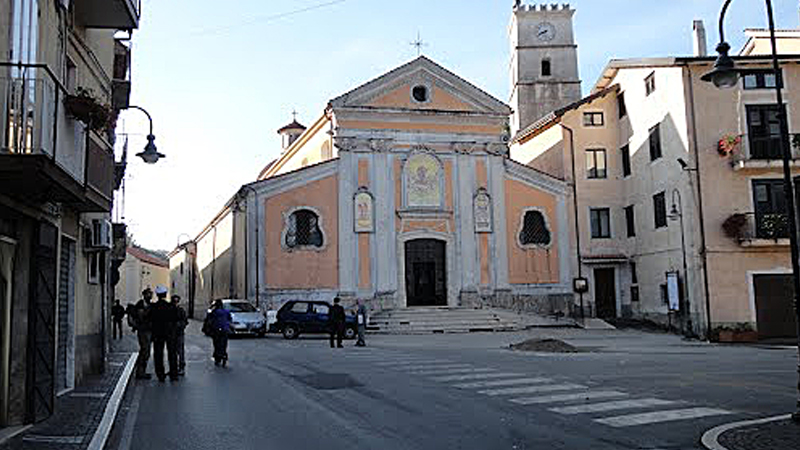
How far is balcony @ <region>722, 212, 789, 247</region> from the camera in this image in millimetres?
27109

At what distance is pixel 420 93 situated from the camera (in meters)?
36.9

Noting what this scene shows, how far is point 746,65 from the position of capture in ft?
89.2

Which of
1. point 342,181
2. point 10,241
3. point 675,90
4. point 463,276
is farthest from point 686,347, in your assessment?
point 10,241

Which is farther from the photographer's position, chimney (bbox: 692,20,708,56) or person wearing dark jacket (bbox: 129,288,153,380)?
chimney (bbox: 692,20,708,56)

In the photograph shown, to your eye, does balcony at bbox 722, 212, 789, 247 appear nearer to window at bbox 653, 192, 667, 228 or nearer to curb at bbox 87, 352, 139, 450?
window at bbox 653, 192, 667, 228

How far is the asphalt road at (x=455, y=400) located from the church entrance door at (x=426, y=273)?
15.0 m

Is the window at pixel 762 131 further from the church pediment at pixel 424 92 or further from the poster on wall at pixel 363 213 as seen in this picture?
the poster on wall at pixel 363 213

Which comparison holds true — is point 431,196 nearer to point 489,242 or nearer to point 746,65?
point 489,242

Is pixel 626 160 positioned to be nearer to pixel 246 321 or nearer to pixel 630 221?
pixel 630 221

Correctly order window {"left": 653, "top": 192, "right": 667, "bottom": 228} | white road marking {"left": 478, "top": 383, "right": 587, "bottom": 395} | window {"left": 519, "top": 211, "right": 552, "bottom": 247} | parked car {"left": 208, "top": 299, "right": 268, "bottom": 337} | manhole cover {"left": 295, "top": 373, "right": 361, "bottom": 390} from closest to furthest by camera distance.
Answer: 1. white road marking {"left": 478, "top": 383, "right": 587, "bottom": 395}
2. manhole cover {"left": 295, "top": 373, "right": 361, "bottom": 390}
3. parked car {"left": 208, "top": 299, "right": 268, "bottom": 337}
4. window {"left": 653, "top": 192, "right": 667, "bottom": 228}
5. window {"left": 519, "top": 211, "right": 552, "bottom": 247}

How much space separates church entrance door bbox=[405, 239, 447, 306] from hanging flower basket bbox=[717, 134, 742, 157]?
12970 millimetres

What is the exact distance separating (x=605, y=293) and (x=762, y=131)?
419 inches

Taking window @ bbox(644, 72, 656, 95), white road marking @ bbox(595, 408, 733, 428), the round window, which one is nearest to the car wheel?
the round window

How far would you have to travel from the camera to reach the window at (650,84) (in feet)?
102
